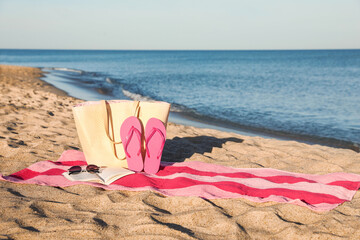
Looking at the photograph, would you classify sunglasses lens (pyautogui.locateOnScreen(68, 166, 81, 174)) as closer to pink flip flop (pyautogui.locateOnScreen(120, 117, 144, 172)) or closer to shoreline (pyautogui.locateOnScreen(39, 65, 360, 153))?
pink flip flop (pyautogui.locateOnScreen(120, 117, 144, 172))

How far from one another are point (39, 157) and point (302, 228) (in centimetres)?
357

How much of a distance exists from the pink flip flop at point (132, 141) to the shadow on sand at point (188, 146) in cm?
82

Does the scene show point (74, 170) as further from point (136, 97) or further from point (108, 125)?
point (136, 97)

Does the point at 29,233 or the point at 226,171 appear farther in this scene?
the point at 226,171

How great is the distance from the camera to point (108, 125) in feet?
12.8

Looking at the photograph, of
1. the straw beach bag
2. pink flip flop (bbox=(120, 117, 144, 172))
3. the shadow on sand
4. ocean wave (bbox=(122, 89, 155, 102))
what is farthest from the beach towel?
ocean wave (bbox=(122, 89, 155, 102))

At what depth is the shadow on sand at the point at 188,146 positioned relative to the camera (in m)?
4.86

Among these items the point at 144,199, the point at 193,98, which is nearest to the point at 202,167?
the point at 144,199

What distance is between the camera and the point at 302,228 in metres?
2.65

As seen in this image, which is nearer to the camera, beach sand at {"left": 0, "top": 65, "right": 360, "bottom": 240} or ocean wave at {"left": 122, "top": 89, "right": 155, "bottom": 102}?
beach sand at {"left": 0, "top": 65, "right": 360, "bottom": 240}

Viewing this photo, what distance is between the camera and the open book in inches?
142

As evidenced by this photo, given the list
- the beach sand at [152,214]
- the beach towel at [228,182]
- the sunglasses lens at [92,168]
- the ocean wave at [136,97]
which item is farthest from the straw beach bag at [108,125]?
the ocean wave at [136,97]

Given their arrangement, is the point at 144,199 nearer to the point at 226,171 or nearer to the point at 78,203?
the point at 78,203

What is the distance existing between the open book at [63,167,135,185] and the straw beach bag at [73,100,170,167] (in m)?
0.23
